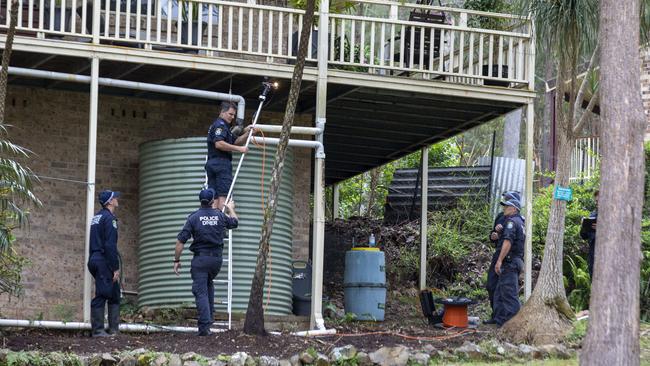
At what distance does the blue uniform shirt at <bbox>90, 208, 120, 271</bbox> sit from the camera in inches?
558

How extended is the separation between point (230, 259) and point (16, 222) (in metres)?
2.80

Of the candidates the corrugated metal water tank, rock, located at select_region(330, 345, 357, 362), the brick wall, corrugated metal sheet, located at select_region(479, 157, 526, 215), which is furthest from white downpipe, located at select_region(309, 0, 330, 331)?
corrugated metal sheet, located at select_region(479, 157, 526, 215)

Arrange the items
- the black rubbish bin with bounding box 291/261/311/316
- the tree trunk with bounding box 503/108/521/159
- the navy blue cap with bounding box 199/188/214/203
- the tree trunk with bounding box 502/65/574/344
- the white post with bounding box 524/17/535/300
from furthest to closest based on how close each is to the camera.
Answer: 1. the tree trunk with bounding box 503/108/521/159
2. the black rubbish bin with bounding box 291/261/311/316
3. the white post with bounding box 524/17/535/300
4. the tree trunk with bounding box 502/65/574/344
5. the navy blue cap with bounding box 199/188/214/203

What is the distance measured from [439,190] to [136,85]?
9390 millimetres

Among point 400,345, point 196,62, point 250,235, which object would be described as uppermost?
point 196,62

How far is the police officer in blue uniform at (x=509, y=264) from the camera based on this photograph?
16.1m

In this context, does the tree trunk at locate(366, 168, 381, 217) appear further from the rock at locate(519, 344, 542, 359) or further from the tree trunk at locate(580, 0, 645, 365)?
the tree trunk at locate(580, 0, 645, 365)

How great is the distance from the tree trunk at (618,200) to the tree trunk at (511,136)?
16.9 metres

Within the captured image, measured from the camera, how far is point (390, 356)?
1316 cm

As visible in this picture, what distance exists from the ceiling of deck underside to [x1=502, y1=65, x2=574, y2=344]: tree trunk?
195 cm

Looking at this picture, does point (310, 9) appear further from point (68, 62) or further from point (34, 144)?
point (34, 144)

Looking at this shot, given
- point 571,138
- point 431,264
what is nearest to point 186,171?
point 571,138

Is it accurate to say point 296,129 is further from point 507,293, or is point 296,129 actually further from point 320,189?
point 507,293

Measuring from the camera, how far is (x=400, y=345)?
45.2 ft
